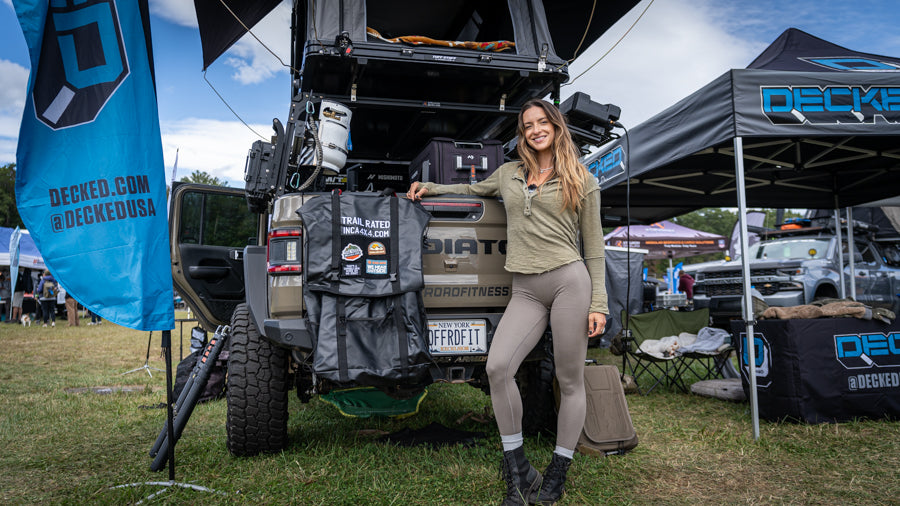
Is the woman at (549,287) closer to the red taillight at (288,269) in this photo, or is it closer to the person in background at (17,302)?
the red taillight at (288,269)

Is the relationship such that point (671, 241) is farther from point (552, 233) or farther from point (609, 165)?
point (552, 233)

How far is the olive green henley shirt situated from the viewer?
2709 millimetres

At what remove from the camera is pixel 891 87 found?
399 cm

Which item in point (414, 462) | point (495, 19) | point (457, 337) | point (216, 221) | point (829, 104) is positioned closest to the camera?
point (457, 337)

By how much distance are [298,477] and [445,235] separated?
1.53 m

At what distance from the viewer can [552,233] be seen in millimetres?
2732

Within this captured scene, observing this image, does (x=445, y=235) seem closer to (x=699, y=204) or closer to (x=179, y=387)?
(x=179, y=387)

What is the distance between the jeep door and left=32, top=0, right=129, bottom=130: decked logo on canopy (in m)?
2.65

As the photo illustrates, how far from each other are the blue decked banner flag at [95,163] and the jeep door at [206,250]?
2565mm

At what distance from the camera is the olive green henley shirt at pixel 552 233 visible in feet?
8.89

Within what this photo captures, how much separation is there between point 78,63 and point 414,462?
2.71 m

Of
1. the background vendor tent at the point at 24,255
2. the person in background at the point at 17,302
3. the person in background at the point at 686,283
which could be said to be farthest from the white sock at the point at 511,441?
the background vendor tent at the point at 24,255

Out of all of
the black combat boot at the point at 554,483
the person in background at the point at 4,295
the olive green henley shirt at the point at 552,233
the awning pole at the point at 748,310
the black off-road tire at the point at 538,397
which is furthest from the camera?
Answer: the person in background at the point at 4,295

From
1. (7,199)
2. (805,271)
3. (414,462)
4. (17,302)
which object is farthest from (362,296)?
(7,199)
